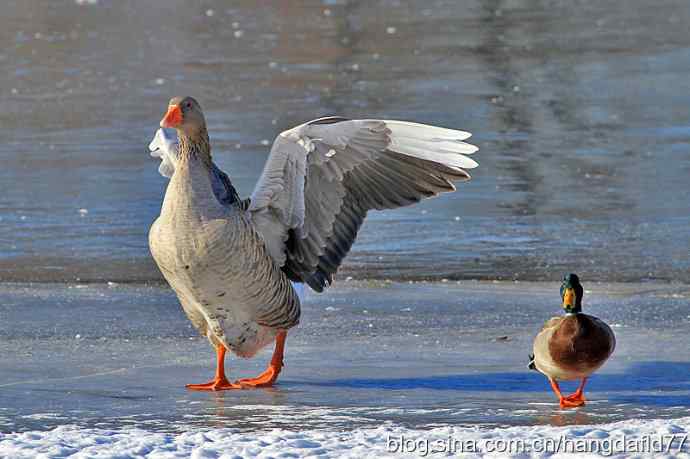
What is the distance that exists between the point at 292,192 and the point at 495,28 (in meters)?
14.0

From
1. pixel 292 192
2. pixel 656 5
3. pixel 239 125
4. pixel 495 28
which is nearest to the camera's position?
pixel 292 192

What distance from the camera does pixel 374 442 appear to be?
4.77 meters

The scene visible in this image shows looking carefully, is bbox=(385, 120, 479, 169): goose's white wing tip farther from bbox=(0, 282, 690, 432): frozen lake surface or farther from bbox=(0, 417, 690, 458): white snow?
bbox=(0, 417, 690, 458): white snow

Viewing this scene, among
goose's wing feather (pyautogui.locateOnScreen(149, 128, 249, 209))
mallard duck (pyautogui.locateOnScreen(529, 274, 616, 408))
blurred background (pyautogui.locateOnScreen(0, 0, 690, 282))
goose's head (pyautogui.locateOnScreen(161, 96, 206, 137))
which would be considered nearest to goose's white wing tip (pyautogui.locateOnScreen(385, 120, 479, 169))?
goose's wing feather (pyautogui.locateOnScreen(149, 128, 249, 209))

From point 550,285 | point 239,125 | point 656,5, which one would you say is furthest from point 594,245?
point 656,5

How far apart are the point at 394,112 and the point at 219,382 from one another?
8.01m

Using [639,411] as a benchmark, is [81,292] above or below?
above

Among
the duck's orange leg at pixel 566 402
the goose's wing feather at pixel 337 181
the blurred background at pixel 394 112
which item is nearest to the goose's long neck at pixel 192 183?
the goose's wing feather at pixel 337 181

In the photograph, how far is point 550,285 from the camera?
8.15m

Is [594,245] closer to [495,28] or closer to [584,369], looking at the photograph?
[584,369]

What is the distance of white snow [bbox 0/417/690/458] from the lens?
462 cm

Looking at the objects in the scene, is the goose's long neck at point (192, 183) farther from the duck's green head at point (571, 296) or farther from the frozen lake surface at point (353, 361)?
the duck's green head at point (571, 296)

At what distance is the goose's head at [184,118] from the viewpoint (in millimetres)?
6457

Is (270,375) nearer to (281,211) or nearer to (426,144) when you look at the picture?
(281,211)
